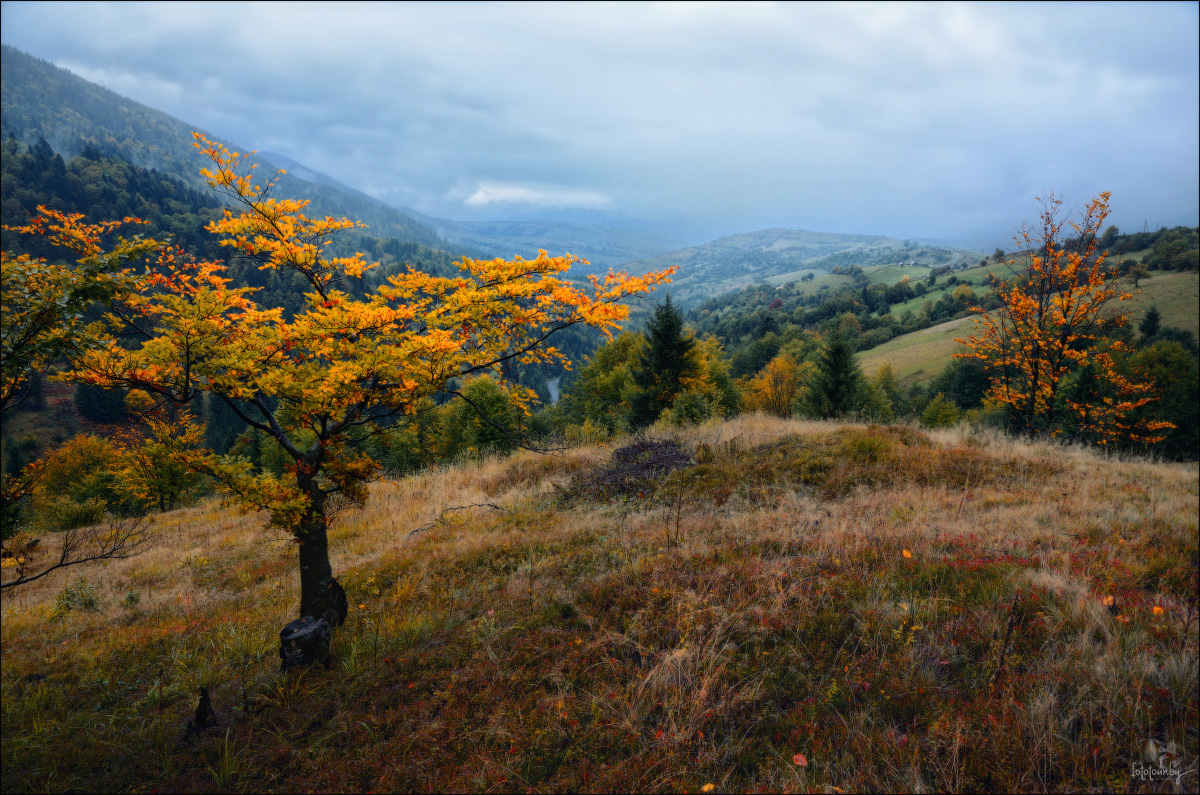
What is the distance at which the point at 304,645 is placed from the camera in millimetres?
5105

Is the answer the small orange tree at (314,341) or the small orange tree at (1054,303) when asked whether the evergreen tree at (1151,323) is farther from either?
the small orange tree at (314,341)

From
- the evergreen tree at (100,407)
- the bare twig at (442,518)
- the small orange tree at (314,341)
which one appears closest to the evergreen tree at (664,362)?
the bare twig at (442,518)

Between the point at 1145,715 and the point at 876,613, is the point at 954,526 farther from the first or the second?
the point at 1145,715

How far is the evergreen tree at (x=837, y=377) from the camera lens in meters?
31.3

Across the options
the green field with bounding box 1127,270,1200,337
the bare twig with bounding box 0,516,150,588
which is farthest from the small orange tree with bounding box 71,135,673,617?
A: the green field with bounding box 1127,270,1200,337

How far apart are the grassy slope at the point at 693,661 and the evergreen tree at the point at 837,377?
24.2 metres

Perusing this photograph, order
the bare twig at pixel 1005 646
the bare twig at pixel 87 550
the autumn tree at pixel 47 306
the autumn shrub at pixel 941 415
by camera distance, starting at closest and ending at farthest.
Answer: the bare twig at pixel 1005 646 → the autumn tree at pixel 47 306 → the bare twig at pixel 87 550 → the autumn shrub at pixel 941 415

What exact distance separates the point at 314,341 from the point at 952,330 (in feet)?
326

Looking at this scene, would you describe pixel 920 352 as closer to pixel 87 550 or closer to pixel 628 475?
pixel 628 475

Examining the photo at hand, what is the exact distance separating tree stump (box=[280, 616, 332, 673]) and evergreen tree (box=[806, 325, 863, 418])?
3200 centimetres

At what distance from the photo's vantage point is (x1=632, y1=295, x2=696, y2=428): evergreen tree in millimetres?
32500

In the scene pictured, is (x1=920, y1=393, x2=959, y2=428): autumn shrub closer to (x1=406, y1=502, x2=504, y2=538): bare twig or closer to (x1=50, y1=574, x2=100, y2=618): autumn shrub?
(x1=406, y1=502, x2=504, y2=538): bare twig

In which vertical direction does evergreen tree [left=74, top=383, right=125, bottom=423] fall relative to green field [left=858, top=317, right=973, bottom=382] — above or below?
below

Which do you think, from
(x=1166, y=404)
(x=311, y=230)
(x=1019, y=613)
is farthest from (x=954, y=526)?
(x=1166, y=404)
